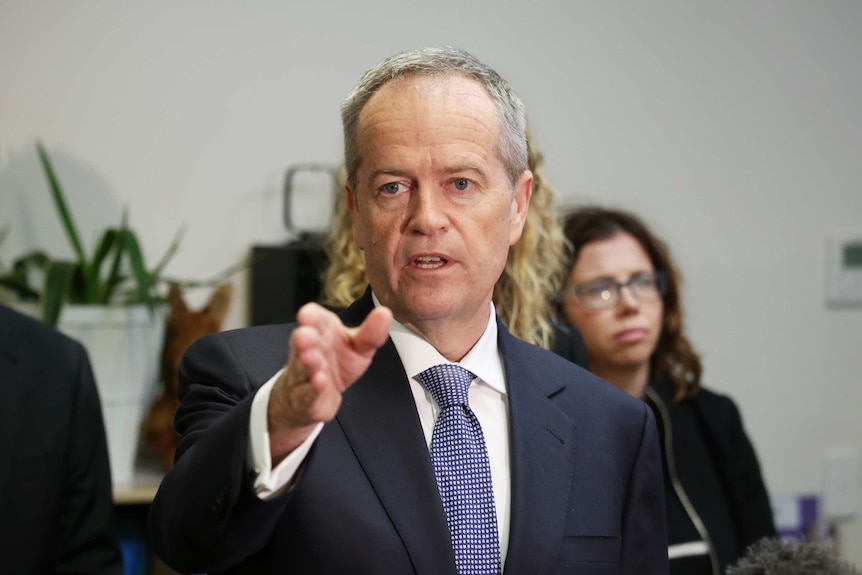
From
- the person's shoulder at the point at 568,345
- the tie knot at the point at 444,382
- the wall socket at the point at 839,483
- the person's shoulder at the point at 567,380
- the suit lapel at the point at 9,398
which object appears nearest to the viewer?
the tie knot at the point at 444,382

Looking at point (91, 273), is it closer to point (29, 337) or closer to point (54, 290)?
point (54, 290)

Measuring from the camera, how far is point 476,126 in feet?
4.10

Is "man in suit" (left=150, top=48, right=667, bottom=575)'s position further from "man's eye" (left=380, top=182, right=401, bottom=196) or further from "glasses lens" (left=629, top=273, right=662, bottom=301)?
"glasses lens" (left=629, top=273, right=662, bottom=301)

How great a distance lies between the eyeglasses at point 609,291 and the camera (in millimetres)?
2420

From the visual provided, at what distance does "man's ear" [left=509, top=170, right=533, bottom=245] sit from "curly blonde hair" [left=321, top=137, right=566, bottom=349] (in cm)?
46

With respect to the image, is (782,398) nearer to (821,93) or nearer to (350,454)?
(821,93)

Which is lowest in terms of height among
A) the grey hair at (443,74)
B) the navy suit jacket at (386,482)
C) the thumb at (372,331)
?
the navy suit jacket at (386,482)

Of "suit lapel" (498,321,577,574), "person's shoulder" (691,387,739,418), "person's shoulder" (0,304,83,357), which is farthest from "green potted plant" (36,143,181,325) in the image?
"person's shoulder" (691,387,739,418)

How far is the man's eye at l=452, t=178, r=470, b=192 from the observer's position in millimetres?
1249

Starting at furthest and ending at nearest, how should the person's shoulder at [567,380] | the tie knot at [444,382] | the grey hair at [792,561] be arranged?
the person's shoulder at [567,380], the tie knot at [444,382], the grey hair at [792,561]

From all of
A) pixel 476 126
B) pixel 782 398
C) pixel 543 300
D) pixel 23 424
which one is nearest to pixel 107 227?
pixel 23 424

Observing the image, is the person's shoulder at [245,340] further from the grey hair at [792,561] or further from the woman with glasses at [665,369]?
the woman with glasses at [665,369]

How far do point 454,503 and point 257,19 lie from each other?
5.65 ft

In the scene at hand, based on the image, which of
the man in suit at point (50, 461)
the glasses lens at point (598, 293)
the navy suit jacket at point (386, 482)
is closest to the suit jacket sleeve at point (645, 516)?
the navy suit jacket at point (386, 482)
